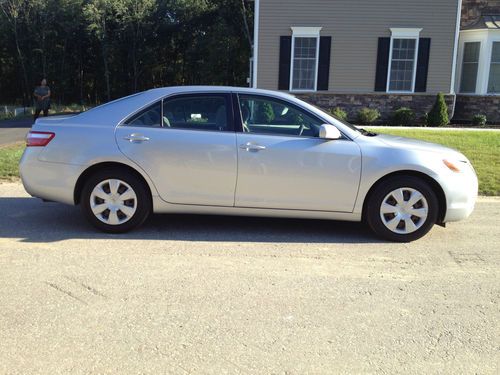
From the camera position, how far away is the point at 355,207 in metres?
5.32

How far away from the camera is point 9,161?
946 cm

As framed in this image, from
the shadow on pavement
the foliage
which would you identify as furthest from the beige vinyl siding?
the shadow on pavement

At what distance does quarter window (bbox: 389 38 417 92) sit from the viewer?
18000 mm

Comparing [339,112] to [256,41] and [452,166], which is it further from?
[452,166]

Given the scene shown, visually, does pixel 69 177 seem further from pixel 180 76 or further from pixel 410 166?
pixel 180 76

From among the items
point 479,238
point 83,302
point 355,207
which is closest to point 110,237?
point 83,302

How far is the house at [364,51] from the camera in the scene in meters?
17.8

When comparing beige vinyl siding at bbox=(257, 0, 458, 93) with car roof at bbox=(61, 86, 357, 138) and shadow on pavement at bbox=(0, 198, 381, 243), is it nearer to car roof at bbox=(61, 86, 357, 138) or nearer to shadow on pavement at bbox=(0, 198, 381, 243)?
shadow on pavement at bbox=(0, 198, 381, 243)

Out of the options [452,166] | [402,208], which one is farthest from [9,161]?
[452,166]

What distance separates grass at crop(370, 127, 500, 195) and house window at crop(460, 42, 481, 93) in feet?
17.9

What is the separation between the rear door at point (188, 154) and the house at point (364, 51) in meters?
13.0

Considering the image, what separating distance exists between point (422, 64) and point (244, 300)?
1638 cm

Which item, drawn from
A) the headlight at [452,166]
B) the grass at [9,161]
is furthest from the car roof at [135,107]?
the grass at [9,161]

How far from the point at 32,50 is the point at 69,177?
30629mm
